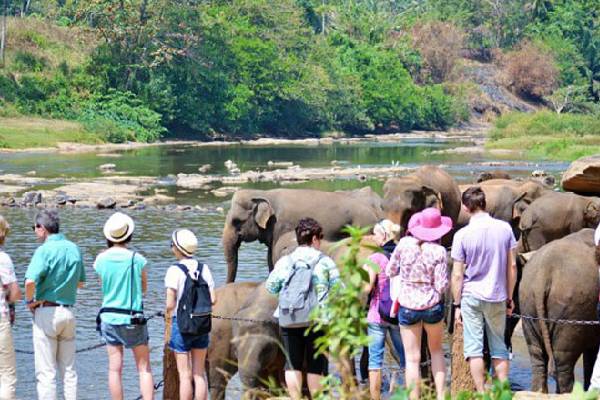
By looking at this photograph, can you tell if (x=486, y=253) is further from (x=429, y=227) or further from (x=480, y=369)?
(x=480, y=369)

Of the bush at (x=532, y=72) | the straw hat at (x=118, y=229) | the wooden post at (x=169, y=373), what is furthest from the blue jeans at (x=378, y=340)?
the bush at (x=532, y=72)

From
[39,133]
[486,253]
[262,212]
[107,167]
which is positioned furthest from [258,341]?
[39,133]

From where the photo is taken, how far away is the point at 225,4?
289ft

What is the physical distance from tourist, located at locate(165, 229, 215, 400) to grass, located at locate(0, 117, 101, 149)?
159ft

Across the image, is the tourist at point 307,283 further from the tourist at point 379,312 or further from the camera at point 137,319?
the camera at point 137,319

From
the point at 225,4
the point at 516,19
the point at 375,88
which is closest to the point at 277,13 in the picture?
the point at 225,4

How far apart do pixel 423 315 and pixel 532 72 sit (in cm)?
11035

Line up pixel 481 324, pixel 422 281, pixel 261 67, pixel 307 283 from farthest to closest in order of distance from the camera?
pixel 261 67, pixel 481 324, pixel 422 281, pixel 307 283

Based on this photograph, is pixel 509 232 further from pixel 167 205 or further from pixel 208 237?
pixel 167 205

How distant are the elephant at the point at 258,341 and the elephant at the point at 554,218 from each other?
310 inches

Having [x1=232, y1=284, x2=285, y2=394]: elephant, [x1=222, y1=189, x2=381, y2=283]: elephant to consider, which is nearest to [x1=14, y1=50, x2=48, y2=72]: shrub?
[x1=222, y1=189, x2=381, y2=283]: elephant

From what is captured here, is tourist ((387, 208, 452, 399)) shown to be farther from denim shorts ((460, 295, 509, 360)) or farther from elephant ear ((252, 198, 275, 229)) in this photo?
elephant ear ((252, 198, 275, 229))

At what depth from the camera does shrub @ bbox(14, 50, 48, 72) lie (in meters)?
72.7

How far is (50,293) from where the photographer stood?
31.0 feet
